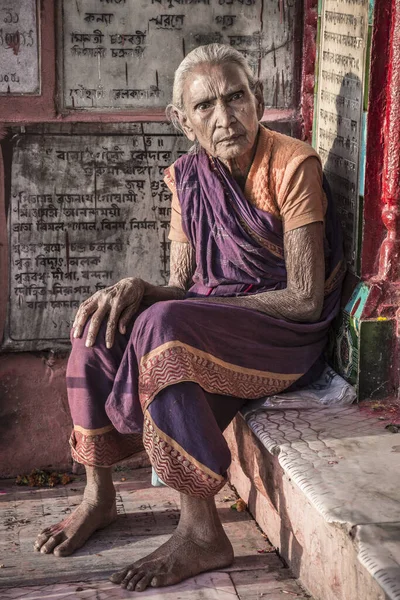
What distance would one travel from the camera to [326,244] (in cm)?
434

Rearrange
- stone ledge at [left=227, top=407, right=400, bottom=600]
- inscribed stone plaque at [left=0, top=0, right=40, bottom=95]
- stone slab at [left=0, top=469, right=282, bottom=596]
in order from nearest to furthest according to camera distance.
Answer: stone ledge at [left=227, top=407, right=400, bottom=600]
stone slab at [left=0, top=469, right=282, bottom=596]
inscribed stone plaque at [left=0, top=0, right=40, bottom=95]

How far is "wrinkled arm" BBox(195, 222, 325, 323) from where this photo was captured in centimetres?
412

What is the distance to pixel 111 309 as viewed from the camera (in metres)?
4.08

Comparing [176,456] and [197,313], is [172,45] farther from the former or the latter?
[176,456]

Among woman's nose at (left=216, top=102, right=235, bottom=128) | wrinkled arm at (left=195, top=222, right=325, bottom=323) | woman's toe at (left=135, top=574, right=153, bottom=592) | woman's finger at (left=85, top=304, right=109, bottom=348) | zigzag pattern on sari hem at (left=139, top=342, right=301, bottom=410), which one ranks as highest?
woman's nose at (left=216, top=102, right=235, bottom=128)

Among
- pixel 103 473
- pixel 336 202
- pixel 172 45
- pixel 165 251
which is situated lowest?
pixel 103 473

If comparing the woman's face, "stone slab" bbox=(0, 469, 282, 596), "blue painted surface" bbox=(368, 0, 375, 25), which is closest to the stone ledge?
"stone slab" bbox=(0, 469, 282, 596)

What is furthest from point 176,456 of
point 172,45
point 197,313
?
point 172,45

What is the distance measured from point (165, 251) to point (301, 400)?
122cm

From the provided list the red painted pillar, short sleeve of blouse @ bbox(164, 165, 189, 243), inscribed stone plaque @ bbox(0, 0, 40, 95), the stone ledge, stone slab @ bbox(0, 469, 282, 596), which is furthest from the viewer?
the red painted pillar

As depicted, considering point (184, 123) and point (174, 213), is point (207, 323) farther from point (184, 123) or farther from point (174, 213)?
point (184, 123)

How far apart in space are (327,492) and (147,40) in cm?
248

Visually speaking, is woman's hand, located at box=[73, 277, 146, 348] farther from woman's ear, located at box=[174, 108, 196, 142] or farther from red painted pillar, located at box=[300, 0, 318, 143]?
red painted pillar, located at box=[300, 0, 318, 143]

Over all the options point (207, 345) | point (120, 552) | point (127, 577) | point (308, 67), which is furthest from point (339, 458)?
point (308, 67)
